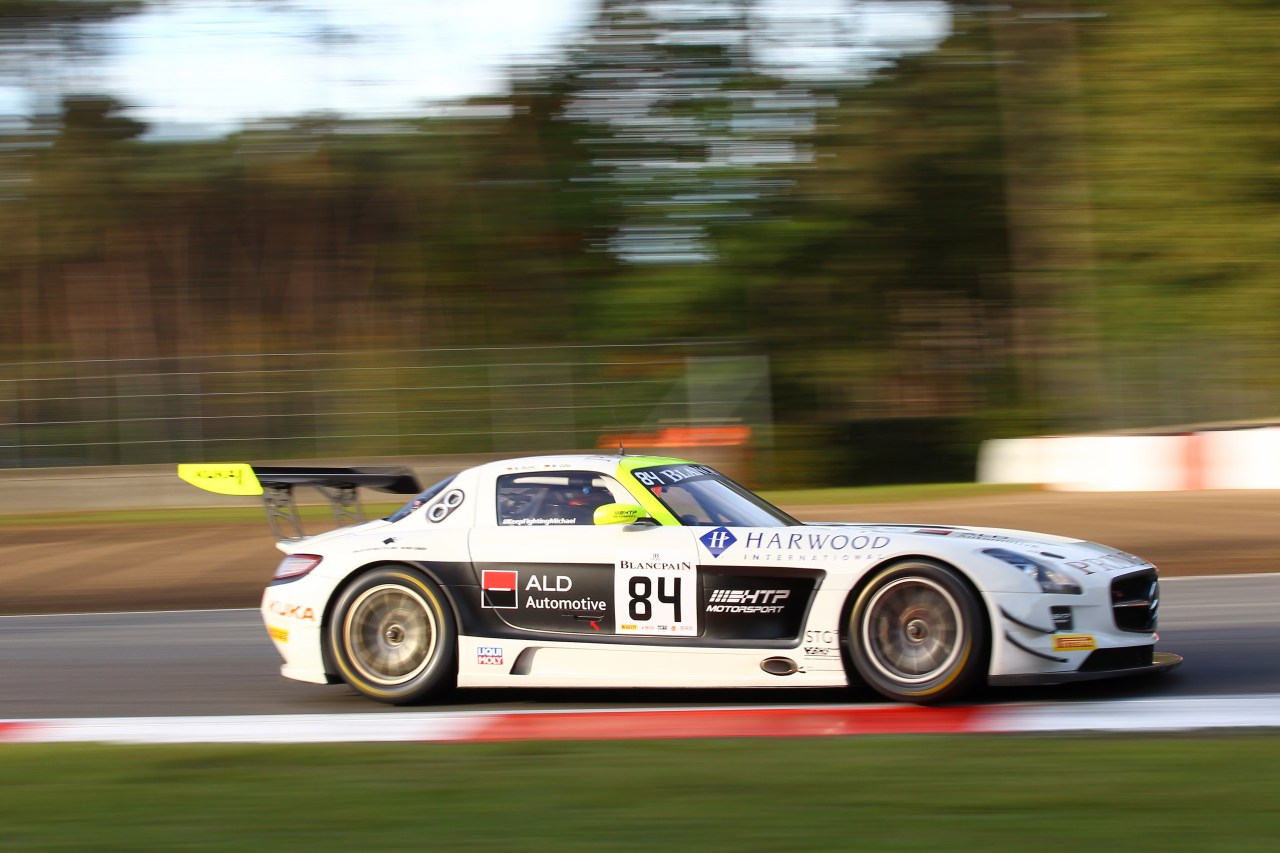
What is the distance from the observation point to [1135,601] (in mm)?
6523

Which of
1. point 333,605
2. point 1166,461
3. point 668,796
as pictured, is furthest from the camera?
point 1166,461

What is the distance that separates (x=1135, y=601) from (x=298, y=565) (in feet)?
13.7

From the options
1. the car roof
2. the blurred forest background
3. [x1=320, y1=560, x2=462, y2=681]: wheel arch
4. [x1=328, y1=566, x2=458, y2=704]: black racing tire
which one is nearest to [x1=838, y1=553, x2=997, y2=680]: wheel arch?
the car roof

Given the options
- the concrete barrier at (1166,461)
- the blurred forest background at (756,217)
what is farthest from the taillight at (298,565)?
the blurred forest background at (756,217)

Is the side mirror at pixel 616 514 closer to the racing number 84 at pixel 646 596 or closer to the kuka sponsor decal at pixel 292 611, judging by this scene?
the racing number 84 at pixel 646 596

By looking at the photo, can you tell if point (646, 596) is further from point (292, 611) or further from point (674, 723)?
point (292, 611)

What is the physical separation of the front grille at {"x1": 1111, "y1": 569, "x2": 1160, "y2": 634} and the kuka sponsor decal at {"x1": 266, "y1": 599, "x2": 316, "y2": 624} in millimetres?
3925

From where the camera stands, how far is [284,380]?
2098 centimetres

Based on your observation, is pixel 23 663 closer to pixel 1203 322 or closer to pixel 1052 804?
pixel 1052 804

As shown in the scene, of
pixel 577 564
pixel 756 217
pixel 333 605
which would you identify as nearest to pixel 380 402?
pixel 756 217

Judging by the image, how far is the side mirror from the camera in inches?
263

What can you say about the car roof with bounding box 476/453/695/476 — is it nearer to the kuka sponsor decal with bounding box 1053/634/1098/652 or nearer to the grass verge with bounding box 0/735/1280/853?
the grass verge with bounding box 0/735/1280/853

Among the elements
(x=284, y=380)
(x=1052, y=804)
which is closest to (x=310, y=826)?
(x=1052, y=804)

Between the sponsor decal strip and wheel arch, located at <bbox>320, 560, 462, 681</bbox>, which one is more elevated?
wheel arch, located at <bbox>320, 560, 462, 681</bbox>
